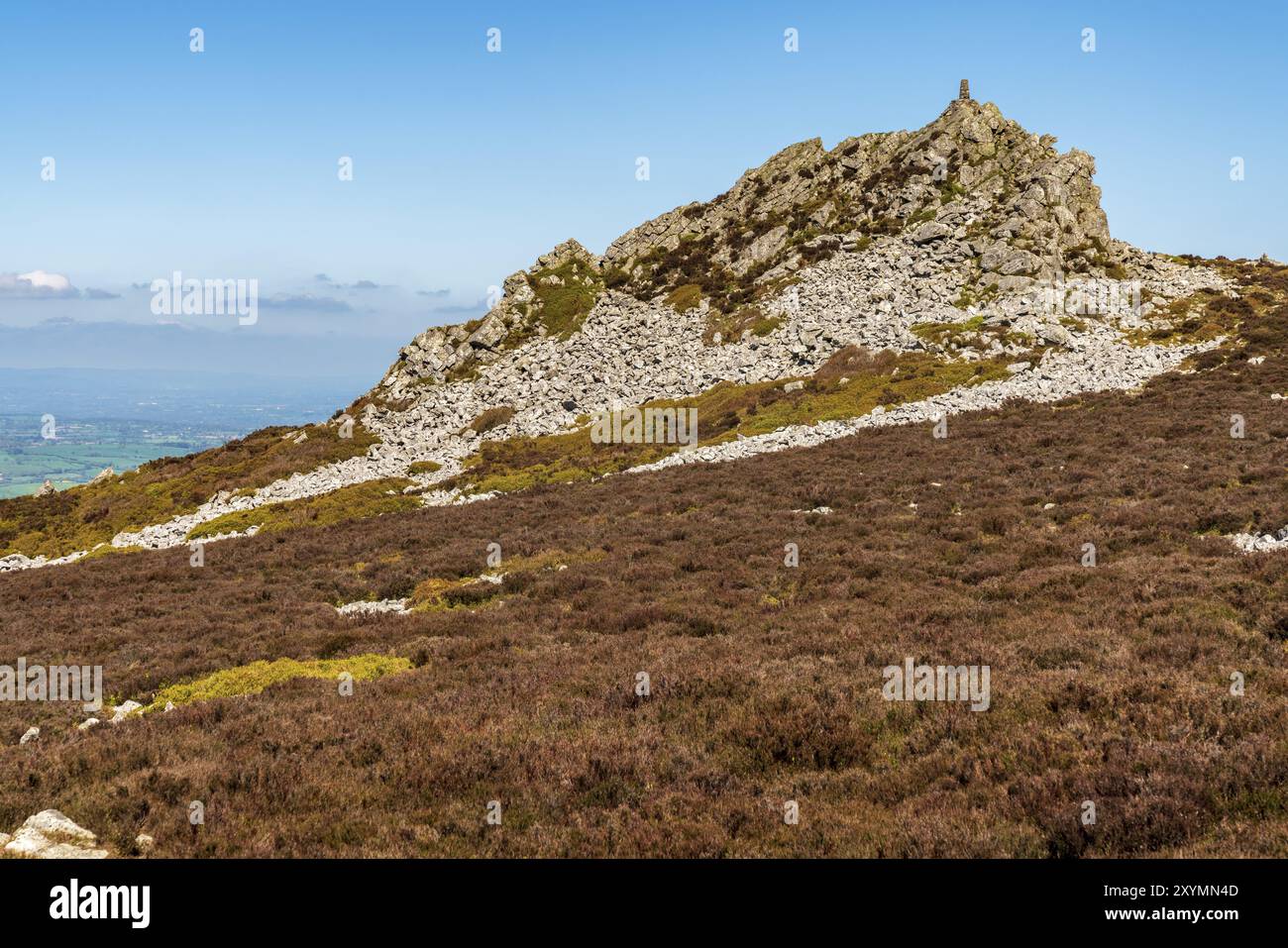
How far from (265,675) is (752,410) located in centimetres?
3863

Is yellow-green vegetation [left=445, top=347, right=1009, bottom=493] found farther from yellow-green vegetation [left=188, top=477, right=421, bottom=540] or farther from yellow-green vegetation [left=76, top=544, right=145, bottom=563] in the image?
yellow-green vegetation [left=76, top=544, right=145, bottom=563]

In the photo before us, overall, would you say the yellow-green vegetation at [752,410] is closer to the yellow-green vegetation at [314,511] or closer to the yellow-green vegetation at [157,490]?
the yellow-green vegetation at [314,511]

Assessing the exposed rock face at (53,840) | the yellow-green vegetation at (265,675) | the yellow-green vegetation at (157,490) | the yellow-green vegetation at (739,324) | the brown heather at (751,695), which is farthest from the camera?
the yellow-green vegetation at (739,324)

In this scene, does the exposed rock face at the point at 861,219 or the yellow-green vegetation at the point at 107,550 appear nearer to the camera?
the yellow-green vegetation at the point at 107,550

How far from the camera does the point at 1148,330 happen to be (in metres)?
51.7

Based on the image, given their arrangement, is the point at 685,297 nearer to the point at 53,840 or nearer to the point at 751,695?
the point at 751,695

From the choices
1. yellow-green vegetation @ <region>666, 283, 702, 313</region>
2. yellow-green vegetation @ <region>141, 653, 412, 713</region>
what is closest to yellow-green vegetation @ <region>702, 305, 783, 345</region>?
yellow-green vegetation @ <region>666, 283, 702, 313</region>

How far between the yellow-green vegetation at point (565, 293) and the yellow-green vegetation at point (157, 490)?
20.9 meters

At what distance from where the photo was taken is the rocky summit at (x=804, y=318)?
149ft

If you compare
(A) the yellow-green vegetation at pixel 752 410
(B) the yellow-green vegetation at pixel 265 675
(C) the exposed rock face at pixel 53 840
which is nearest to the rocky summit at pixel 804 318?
(A) the yellow-green vegetation at pixel 752 410

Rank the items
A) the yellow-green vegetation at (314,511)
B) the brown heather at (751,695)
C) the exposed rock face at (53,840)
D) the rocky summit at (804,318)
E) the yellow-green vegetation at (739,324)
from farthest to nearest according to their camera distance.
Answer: the yellow-green vegetation at (739,324) → the rocky summit at (804,318) → the yellow-green vegetation at (314,511) → the brown heather at (751,695) → the exposed rock face at (53,840)

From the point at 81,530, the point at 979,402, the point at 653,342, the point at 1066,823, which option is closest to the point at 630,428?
the point at 653,342

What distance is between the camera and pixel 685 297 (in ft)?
232

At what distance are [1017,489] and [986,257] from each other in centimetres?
4396
